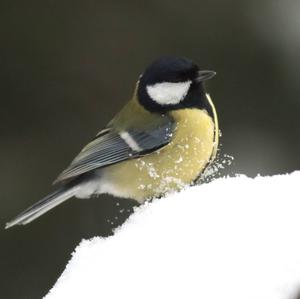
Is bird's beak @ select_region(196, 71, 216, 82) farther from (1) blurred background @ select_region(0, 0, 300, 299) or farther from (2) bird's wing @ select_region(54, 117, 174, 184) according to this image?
(1) blurred background @ select_region(0, 0, 300, 299)

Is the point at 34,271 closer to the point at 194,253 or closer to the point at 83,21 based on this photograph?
the point at 83,21

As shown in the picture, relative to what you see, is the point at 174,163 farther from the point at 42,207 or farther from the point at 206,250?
the point at 206,250

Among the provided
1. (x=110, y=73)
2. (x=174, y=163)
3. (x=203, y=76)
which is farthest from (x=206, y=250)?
(x=110, y=73)

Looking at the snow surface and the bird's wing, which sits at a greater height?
the snow surface

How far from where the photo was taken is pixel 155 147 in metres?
1.68

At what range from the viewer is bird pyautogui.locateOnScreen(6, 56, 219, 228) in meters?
1.64

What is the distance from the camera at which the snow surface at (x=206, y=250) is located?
0.73 metres

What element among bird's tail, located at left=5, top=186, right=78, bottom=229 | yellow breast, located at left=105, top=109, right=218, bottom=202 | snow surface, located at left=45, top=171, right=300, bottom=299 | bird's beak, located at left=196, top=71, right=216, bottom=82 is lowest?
bird's tail, located at left=5, top=186, right=78, bottom=229

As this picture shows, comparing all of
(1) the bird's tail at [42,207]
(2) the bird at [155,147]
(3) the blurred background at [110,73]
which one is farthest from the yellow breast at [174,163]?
(3) the blurred background at [110,73]

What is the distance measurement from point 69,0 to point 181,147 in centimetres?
153

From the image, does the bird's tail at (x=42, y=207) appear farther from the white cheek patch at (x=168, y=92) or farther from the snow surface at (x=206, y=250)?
the snow surface at (x=206, y=250)

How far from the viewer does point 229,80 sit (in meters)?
3.06

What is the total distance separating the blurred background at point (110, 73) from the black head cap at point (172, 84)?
1.24 m

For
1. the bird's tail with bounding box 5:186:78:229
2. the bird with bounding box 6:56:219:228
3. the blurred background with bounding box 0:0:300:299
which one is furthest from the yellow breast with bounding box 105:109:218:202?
the blurred background with bounding box 0:0:300:299
